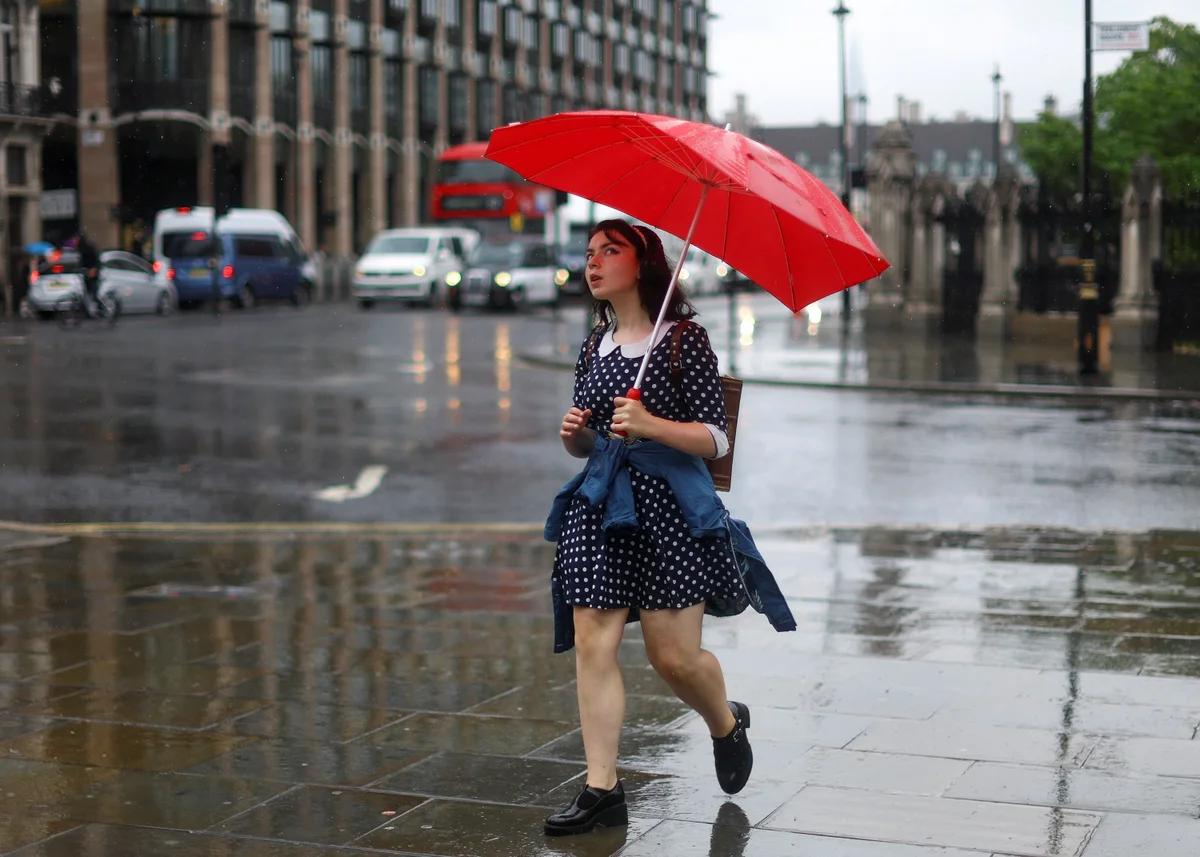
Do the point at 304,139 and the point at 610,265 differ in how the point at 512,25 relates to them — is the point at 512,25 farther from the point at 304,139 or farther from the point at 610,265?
the point at 610,265

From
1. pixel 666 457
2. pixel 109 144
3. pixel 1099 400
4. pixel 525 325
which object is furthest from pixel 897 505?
pixel 109 144

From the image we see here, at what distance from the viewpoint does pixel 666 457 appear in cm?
489

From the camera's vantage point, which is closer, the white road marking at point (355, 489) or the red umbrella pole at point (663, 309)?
the red umbrella pole at point (663, 309)

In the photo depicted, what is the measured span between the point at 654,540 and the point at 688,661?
36 cm

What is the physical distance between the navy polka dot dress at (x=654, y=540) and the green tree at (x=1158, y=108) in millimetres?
41320

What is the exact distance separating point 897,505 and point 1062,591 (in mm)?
3532

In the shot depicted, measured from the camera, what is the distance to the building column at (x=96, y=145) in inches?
2248

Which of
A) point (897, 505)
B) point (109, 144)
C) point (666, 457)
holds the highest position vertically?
point (109, 144)

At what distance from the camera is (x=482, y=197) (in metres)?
51.5

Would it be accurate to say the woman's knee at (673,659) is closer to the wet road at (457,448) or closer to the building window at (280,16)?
the wet road at (457,448)

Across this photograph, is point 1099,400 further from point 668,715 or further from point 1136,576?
point 668,715

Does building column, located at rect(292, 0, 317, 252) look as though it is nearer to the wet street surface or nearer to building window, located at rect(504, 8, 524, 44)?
Answer: building window, located at rect(504, 8, 524, 44)

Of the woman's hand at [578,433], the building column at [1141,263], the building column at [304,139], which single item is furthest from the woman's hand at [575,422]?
the building column at [304,139]

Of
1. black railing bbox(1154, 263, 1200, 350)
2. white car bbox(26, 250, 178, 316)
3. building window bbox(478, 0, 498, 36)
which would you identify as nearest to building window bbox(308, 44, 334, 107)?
building window bbox(478, 0, 498, 36)
